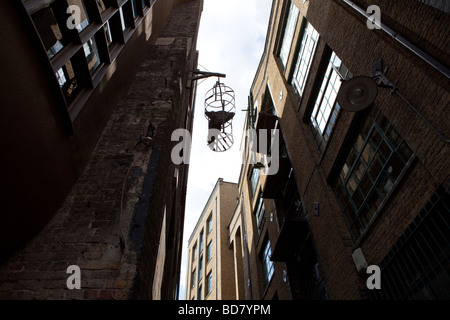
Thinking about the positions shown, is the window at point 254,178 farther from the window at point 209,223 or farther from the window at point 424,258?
the window at point 424,258

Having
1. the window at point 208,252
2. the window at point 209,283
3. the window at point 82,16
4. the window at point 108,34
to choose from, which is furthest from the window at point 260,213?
the window at point 82,16

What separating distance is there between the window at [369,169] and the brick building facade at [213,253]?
15826mm

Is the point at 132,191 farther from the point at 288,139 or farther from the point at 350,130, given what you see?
the point at 288,139

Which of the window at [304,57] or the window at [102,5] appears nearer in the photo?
the window at [102,5]

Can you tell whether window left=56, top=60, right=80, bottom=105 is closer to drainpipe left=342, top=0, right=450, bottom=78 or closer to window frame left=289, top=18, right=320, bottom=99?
drainpipe left=342, top=0, right=450, bottom=78

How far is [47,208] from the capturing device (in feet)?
13.3

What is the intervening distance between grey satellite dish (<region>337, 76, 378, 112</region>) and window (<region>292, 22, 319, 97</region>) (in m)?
5.02

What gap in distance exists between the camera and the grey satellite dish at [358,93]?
5.14 metres

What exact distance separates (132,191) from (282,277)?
9616mm

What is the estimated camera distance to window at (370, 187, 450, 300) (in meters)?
4.16

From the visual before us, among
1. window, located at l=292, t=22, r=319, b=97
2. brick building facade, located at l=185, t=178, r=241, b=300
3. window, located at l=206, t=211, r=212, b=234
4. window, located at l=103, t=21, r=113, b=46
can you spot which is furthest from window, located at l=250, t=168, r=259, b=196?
window, located at l=103, t=21, r=113, b=46
